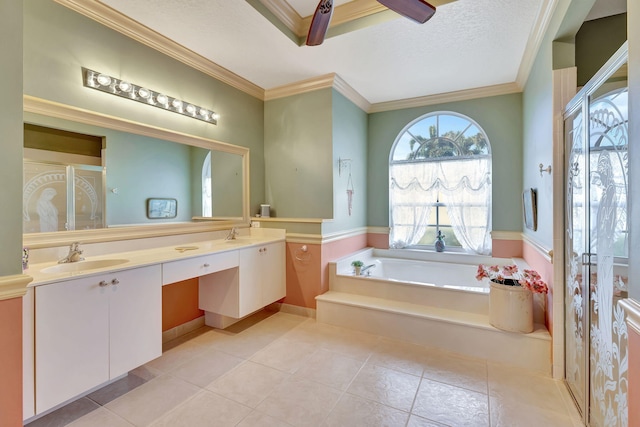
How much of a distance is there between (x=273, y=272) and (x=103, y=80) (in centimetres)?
222

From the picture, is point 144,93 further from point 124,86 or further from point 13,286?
point 13,286

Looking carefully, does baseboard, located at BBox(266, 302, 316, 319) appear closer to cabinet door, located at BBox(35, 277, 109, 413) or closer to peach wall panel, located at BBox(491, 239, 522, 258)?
cabinet door, located at BBox(35, 277, 109, 413)

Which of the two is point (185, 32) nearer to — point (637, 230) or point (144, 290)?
point (144, 290)

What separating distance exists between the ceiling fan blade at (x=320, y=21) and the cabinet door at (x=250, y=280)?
1861 millimetres

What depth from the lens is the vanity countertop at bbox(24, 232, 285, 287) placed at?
1.52m

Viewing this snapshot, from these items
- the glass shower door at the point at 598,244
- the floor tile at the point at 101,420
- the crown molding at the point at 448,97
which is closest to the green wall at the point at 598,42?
the glass shower door at the point at 598,244

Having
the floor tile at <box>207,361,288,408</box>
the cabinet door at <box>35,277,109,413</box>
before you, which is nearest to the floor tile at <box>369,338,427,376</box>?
the floor tile at <box>207,361,288,408</box>

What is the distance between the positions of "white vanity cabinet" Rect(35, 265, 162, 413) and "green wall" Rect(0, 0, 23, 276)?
337 mm

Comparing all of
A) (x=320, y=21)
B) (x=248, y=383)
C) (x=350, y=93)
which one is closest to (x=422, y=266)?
(x=350, y=93)

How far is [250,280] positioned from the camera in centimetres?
275

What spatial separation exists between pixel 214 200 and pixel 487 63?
10.6ft

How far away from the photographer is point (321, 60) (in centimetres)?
280

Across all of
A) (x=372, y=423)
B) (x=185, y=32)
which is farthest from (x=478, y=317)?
(x=185, y=32)

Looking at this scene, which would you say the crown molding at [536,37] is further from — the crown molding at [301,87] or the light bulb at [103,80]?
the light bulb at [103,80]
